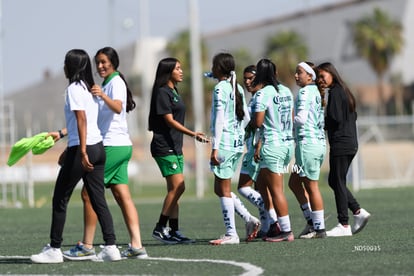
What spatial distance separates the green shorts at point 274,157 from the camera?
12.2 meters

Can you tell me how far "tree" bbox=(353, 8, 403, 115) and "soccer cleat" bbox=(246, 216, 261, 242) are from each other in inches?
2690

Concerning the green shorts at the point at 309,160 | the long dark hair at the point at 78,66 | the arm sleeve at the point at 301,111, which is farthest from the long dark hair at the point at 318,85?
the long dark hair at the point at 78,66

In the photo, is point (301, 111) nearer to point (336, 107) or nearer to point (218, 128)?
point (336, 107)

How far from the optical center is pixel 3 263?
34.8 feet

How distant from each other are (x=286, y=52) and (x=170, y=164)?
247 feet

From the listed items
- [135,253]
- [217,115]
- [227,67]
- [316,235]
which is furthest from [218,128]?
[135,253]

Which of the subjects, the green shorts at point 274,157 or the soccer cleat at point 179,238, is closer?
the green shorts at point 274,157

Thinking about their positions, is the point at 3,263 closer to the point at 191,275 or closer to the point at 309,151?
the point at 191,275

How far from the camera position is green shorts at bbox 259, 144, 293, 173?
39.9 feet

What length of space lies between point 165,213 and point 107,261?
2.12 meters

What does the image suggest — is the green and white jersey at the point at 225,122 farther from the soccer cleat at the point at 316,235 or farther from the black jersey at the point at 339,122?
Answer: the soccer cleat at the point at 316,235

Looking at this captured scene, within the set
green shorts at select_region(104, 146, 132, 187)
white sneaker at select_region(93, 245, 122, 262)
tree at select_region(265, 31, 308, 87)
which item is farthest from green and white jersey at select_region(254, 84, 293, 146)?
tree at select_region(265, 31, 308, 87)

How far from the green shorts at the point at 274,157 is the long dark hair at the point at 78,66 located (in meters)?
2.63

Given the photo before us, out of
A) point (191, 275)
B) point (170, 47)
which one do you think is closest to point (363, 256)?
point (191, 275)
